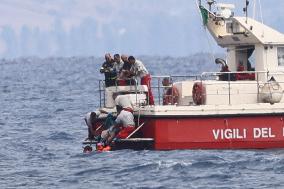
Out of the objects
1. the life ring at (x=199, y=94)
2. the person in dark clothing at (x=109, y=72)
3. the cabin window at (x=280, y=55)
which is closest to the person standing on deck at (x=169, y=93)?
the life ring at (x=199, y=94)

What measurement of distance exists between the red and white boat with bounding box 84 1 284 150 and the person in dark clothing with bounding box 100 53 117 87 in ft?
0.60

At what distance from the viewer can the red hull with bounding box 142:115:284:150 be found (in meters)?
31.7

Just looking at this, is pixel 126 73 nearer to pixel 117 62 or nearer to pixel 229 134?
pixel 117 62

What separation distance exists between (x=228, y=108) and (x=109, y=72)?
12.2ft

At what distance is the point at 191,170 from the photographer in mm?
29000

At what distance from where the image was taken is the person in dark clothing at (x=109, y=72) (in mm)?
33562

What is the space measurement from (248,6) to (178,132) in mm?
4516

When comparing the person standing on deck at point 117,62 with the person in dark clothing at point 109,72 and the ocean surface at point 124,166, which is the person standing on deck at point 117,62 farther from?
the ocean surface at point 124,166

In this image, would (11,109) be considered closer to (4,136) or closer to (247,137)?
(4,136)

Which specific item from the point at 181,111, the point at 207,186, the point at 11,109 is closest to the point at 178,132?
the point at 181,111

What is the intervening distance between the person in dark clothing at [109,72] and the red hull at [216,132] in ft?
6.49

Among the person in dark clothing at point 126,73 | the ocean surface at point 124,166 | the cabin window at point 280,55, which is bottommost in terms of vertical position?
the ocean surface at point 124,166

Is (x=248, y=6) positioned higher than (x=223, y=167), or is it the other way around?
(x=248, y=6)

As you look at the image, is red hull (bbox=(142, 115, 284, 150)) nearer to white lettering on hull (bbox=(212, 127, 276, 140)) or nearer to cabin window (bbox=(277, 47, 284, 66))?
white lettering on hull (bbox=(212, 127, 276, 140))
